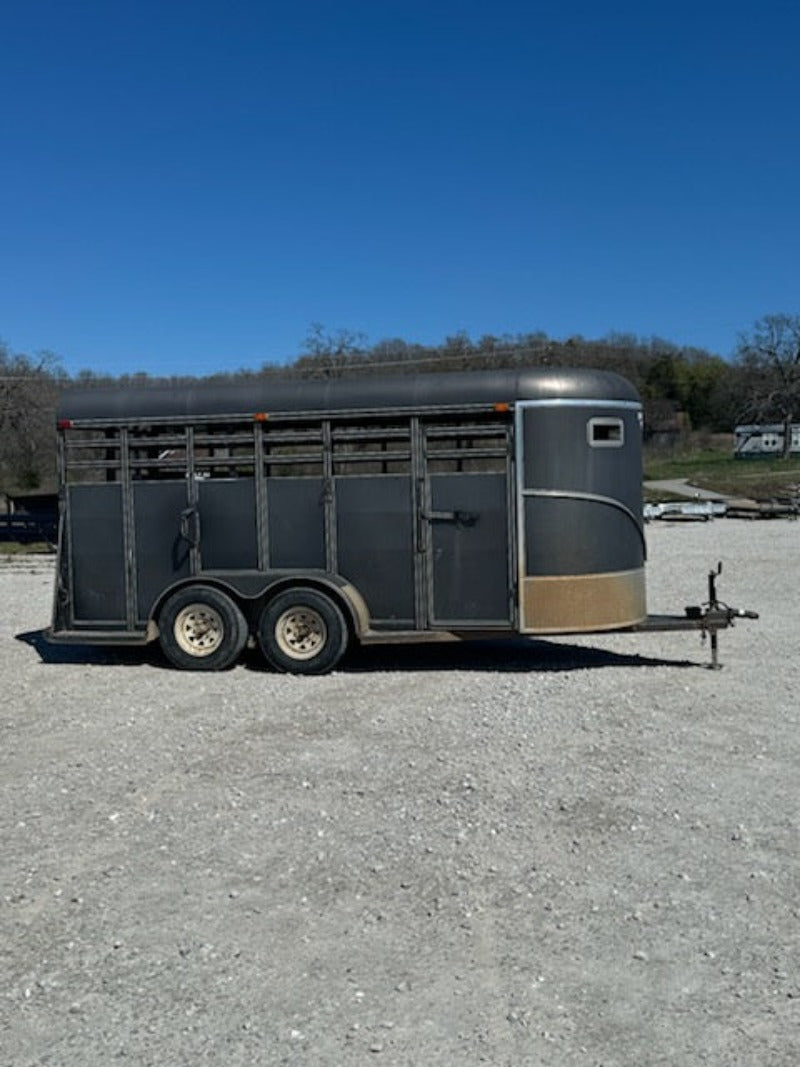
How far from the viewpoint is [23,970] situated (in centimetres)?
454

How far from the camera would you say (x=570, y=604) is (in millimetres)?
10172

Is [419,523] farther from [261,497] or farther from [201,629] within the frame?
[201,629]

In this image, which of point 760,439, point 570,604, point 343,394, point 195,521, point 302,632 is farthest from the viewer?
point 760,439

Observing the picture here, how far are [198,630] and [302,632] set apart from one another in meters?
1.08

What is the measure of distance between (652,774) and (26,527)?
2522 cm

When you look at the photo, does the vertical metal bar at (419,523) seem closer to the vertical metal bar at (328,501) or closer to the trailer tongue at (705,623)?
the vertical metal bar at (328,501)

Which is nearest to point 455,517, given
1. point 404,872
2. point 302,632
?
point 302,632

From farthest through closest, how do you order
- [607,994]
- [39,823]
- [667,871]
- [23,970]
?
[39,823] → [667,871] → [23,970] → [607,994]

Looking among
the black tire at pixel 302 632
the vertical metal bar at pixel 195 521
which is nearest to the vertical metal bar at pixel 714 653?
the black tire at pixel 302 632

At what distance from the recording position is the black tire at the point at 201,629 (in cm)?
1085

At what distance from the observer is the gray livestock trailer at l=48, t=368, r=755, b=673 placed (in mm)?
10148

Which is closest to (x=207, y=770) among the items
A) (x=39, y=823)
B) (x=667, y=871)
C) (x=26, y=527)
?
(x=39, y=823)

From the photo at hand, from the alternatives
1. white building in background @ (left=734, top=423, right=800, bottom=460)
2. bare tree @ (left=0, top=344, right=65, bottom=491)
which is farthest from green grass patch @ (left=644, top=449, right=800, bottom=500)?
bare tree @ (left=0, top=344, right=65, bottom=491)

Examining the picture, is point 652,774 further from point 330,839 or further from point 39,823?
point 39,823
